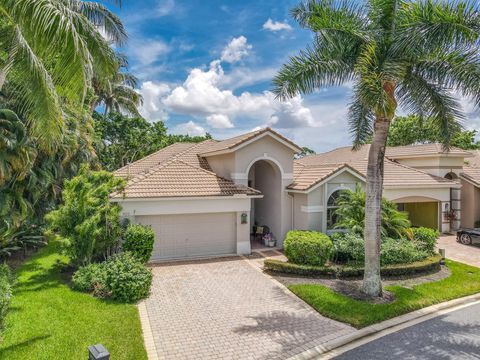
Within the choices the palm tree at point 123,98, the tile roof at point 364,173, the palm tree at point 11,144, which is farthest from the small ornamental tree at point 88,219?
the palm tree at point 123,98

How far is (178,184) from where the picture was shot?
727 inches

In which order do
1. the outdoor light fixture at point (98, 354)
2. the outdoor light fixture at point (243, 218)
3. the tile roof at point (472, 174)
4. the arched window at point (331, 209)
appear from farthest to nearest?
the tile roof at point (472, 174) < the arched window at point (331, 209) < the outdoor light fixture at point (243, 218) < the outdoor light fixture at point (98, 354)

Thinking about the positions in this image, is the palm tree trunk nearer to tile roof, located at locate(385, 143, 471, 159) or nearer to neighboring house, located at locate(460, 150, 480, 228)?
tile roof, located at locate(385, 143, 471, 159)

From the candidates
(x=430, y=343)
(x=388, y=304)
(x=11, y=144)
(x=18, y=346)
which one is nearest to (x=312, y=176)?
(x=388, y=304)

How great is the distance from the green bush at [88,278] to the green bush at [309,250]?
864 centimetres

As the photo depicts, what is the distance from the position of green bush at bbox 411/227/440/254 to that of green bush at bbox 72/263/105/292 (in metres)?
15.9

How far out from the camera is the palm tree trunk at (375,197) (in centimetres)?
1199

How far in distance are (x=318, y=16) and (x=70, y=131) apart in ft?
50.6

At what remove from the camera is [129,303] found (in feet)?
38.8

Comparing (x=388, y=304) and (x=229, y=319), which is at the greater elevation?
(x=388, y=304)

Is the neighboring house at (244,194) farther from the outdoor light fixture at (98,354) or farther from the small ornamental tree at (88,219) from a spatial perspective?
the outdoor light fixture at (98,354)

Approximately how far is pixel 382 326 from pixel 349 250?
6282 mm

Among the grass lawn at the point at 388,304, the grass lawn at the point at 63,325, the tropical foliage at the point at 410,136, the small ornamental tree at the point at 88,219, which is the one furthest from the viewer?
the tropical foliage at the point at 410,136

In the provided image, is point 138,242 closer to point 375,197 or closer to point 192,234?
point 192,234
